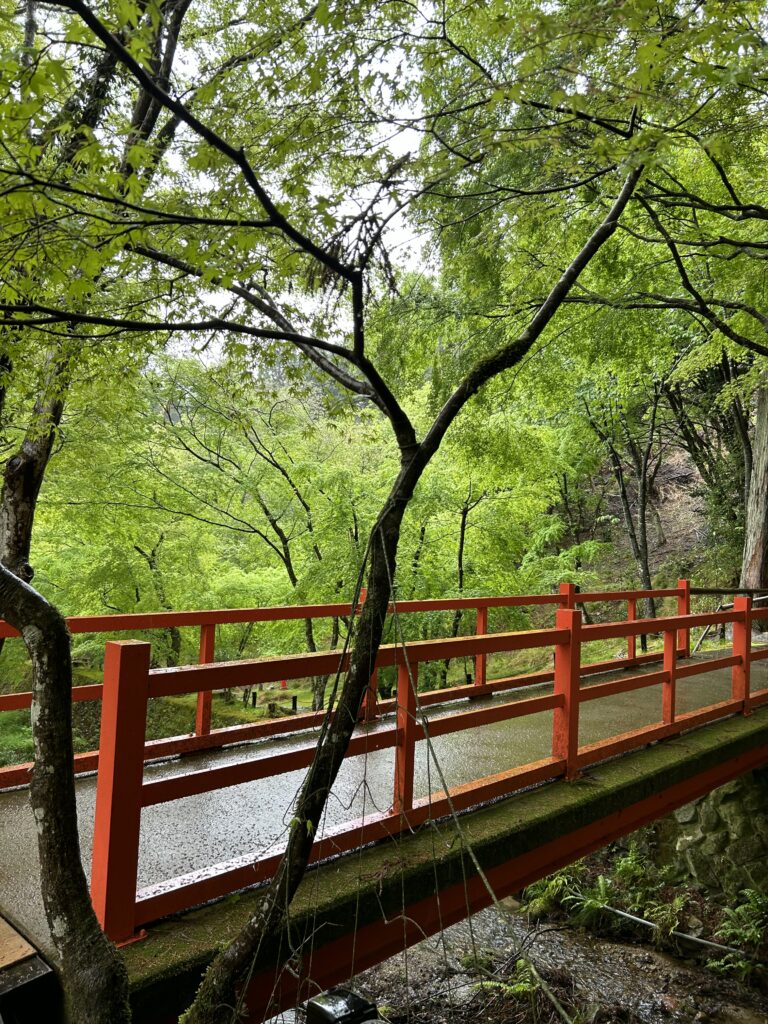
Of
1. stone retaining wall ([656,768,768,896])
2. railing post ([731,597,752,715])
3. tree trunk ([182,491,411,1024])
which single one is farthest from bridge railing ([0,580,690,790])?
stone retaining wall ([656,768,768,896])

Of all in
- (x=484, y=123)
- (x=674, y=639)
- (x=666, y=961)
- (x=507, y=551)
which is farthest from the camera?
(x=507, y=551)

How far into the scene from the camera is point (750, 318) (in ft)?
29.4

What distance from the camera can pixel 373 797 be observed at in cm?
382

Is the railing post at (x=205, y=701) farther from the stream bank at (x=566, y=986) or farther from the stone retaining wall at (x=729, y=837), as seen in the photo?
the stone retaining wall at (x=729, y=837)

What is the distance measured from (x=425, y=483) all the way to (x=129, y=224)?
26.5 feet

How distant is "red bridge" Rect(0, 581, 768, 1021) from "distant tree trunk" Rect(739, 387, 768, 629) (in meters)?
6.06

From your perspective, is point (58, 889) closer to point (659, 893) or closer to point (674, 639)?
point (674, 639)

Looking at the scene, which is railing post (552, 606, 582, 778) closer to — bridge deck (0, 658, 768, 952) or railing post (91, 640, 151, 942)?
bridge deck (0, 658, 768, 952)

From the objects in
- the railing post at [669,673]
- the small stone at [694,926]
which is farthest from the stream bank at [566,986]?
the railing post at [669,673]

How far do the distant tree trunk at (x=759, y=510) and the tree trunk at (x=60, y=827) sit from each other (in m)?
11.6

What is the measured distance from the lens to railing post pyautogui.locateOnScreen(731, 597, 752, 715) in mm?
5879

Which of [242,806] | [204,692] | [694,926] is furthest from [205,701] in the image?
[694,926]

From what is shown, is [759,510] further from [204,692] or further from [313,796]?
[313,796]

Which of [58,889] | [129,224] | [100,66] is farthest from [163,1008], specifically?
[100,66]
